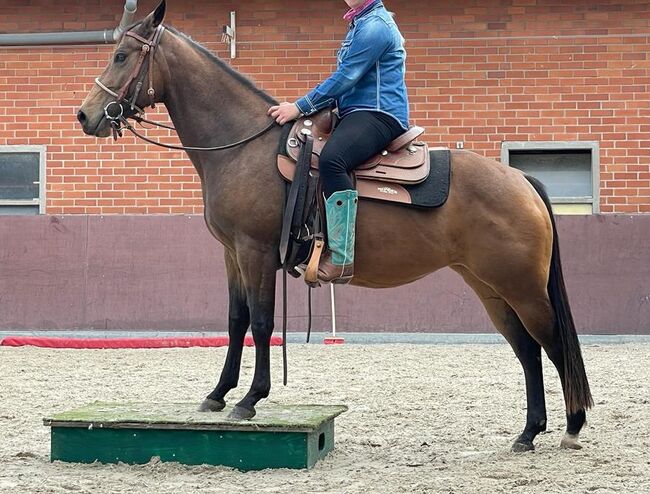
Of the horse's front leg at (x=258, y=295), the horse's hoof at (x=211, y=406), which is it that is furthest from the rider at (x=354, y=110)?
the horse's hoof at (x=211, y=406)

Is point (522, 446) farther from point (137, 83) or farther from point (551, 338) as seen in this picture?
point (137, 83)

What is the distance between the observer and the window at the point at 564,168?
42.7 feet

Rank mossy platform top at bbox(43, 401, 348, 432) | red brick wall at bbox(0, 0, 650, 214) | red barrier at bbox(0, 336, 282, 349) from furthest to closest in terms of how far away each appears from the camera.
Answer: red brick wall at bbox(0, 0, 650, 214), red barrier at bbox(0, 336, 282, 349), mossy platform top at bbox(43, 401, 348, 432)

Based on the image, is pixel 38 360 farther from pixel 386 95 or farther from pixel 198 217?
pixel 386 95

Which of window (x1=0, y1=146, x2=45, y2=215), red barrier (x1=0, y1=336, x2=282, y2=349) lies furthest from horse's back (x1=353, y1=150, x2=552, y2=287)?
window (x1=0, y1=146, x2=45, y2=215)

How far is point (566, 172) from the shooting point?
1313cm

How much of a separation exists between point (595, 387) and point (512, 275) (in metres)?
3.03

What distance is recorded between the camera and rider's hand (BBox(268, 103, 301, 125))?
19.1 feet

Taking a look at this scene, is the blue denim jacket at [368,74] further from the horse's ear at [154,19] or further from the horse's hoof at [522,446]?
the horse's hoof at [522,446]

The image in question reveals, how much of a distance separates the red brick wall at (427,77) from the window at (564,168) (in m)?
0.12

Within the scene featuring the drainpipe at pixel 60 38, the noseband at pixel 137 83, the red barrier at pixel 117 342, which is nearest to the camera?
the noseband at pixel 137 83

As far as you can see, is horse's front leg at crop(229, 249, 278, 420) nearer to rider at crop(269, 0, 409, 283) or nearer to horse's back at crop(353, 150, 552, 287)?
rider at crop(269, 0, 409, 283)

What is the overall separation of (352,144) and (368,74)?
18.8 inches

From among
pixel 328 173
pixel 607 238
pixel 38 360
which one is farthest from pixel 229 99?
pixel 607 238
